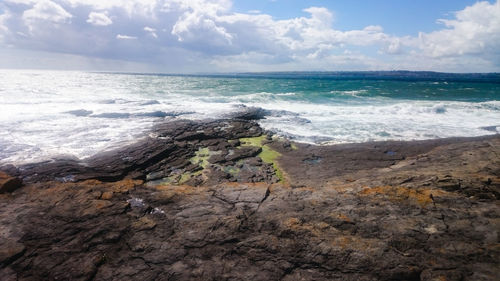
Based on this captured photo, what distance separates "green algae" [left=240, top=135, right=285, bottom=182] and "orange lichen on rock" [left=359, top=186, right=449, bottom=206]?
6.23m

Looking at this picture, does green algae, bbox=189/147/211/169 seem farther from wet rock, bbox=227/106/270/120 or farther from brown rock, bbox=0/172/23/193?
wet rock, bbox=227/106/270/120

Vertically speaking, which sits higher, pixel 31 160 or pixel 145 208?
pixel 145 208

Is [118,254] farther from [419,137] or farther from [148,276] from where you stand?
[419,137]

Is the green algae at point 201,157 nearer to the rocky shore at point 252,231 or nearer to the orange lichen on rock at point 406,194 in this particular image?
the rocky shore at point 252,231

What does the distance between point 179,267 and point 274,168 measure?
30.6 feet

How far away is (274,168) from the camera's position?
12570 millimetres

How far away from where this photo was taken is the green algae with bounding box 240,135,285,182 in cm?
1229

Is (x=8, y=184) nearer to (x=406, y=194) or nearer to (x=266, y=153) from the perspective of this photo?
(x=406, y=194)

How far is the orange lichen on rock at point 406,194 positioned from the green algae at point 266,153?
6.23 metres

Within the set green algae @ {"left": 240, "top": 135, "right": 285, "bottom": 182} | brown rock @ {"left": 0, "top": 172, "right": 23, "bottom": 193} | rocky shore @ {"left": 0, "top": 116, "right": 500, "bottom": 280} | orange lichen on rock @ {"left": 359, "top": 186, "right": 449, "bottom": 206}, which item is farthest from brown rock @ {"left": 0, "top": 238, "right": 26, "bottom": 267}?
green algae @ {"left": 240, "top": 135, "right": 285, "bottom": 182}

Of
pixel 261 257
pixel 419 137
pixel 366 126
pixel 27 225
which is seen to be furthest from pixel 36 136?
pixel 419 137

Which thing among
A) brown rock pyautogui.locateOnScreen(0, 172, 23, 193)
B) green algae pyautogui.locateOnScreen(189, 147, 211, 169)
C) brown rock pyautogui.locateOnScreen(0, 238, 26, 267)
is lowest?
green algae pyautogui.locateOnScreen(189, 147, 211, 169)

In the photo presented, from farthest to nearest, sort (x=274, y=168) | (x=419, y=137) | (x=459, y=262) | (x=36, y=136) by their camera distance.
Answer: (x=419, y=137), (x=36, y=136), (x=274, y=168), (x=459, y=262)

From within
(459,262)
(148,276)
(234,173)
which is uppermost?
(459,262)
